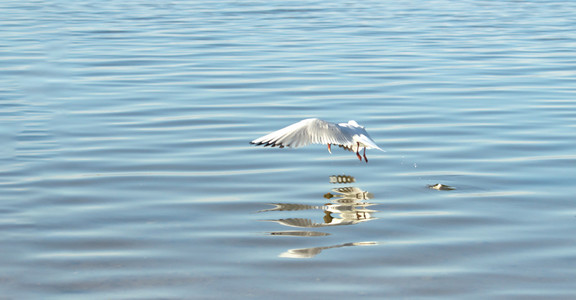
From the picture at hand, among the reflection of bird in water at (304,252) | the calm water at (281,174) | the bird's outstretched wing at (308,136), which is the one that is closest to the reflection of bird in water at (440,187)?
the calm water at (281,174)

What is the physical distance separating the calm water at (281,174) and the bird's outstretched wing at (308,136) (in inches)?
15.2

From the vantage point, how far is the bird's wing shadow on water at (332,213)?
818 cm

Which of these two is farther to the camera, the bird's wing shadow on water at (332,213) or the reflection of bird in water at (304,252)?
the bird's wing shadow on water at (332,213)

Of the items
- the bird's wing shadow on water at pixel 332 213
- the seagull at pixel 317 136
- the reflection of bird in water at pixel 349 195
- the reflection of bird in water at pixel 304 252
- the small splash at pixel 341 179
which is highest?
the seagull at pixel 317 136

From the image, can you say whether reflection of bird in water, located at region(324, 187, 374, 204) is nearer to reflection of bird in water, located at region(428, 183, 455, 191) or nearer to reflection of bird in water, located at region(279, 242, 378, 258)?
reflection of bird in water, located at region(428, 183, 455, 191)

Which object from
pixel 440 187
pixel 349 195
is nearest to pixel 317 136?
pixel 349 195

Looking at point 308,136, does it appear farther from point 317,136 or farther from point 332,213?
point 332,213

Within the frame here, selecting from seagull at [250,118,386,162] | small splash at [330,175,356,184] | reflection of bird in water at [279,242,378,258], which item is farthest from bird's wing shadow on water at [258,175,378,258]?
seagull at [250,118,386,162]

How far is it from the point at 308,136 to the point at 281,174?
517 millimetres

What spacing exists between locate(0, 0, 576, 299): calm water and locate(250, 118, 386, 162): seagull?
0.38 metres

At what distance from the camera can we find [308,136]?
10578 mm

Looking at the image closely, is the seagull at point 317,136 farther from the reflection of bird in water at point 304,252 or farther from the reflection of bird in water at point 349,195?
the reflection of bird in water at point 304,252

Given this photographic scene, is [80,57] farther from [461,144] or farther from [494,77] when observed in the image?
[461,144]

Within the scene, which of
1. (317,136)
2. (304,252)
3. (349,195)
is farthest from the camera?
(317,136)
